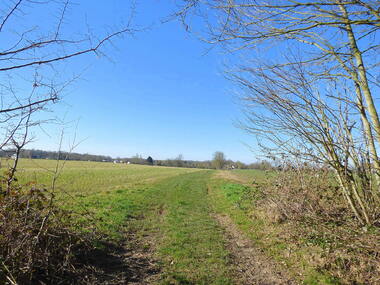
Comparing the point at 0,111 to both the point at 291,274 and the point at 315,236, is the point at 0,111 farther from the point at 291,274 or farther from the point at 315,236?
the point at 315,236

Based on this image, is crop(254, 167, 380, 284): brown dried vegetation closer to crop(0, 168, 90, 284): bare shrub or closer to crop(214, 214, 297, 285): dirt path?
crop(214, 214, 297, 285): dirt path

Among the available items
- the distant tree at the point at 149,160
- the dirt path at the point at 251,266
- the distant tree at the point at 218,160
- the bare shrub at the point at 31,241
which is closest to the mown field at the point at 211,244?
the dirt path at the point at 251,266

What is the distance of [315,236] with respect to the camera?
5.41m

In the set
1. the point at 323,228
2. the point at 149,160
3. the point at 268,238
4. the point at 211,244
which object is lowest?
the point at 211,244

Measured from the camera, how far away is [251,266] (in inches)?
199

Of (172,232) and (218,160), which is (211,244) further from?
(218,160)

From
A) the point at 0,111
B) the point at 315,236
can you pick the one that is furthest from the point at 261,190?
the point at 0,111

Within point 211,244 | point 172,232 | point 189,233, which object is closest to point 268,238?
point 211,244

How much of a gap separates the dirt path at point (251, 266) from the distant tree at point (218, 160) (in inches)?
3885

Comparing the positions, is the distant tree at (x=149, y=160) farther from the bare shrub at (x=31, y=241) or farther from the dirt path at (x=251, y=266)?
the bare shrub at (x=31, y=241)

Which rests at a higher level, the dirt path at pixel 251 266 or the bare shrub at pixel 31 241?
the bare shrub at pixel 31 241

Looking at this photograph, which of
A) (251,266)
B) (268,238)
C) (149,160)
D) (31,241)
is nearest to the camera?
(31,241)

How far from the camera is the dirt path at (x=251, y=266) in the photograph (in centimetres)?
446

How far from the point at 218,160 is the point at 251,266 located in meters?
101
